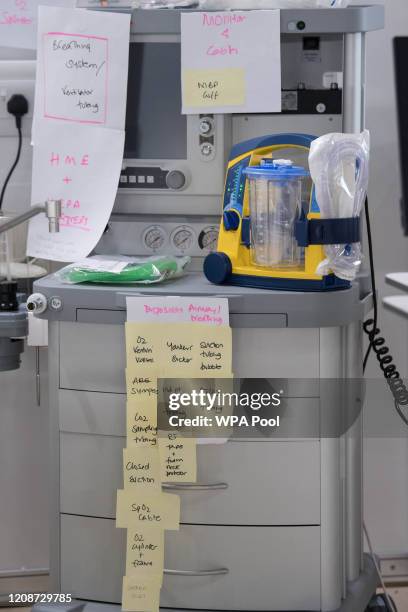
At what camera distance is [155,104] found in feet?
5.86

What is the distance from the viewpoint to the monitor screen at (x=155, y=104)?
1768 mm

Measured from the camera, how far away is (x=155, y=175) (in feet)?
5.90

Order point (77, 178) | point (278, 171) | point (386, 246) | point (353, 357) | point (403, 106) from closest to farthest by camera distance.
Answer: point (403, 106) < point (278, 171) < point (353, 357) < point (77, 178) < point (386, 246)

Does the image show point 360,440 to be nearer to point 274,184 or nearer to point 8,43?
point 274,184

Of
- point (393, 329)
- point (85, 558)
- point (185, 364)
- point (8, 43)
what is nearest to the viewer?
point (185, 364)

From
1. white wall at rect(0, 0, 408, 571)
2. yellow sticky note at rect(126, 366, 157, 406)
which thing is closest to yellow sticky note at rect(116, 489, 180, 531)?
yellow sticky note at rect(126, 366, 157, 406)

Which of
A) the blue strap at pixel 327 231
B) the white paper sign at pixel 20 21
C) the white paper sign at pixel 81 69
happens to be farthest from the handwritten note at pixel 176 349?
the white paper sign at pixel 20 21

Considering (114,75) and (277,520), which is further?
(114,75)

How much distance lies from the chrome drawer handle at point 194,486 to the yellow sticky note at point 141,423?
8 cm

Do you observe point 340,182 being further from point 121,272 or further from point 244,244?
point 121,272

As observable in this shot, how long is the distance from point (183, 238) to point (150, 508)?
1.77ft

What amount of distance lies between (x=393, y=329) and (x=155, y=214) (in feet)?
2.13

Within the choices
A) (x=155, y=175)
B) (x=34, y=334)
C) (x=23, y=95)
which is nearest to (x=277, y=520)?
(x=34, y=334)

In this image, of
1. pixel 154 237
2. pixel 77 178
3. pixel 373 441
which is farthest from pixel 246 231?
pixel 373 441
